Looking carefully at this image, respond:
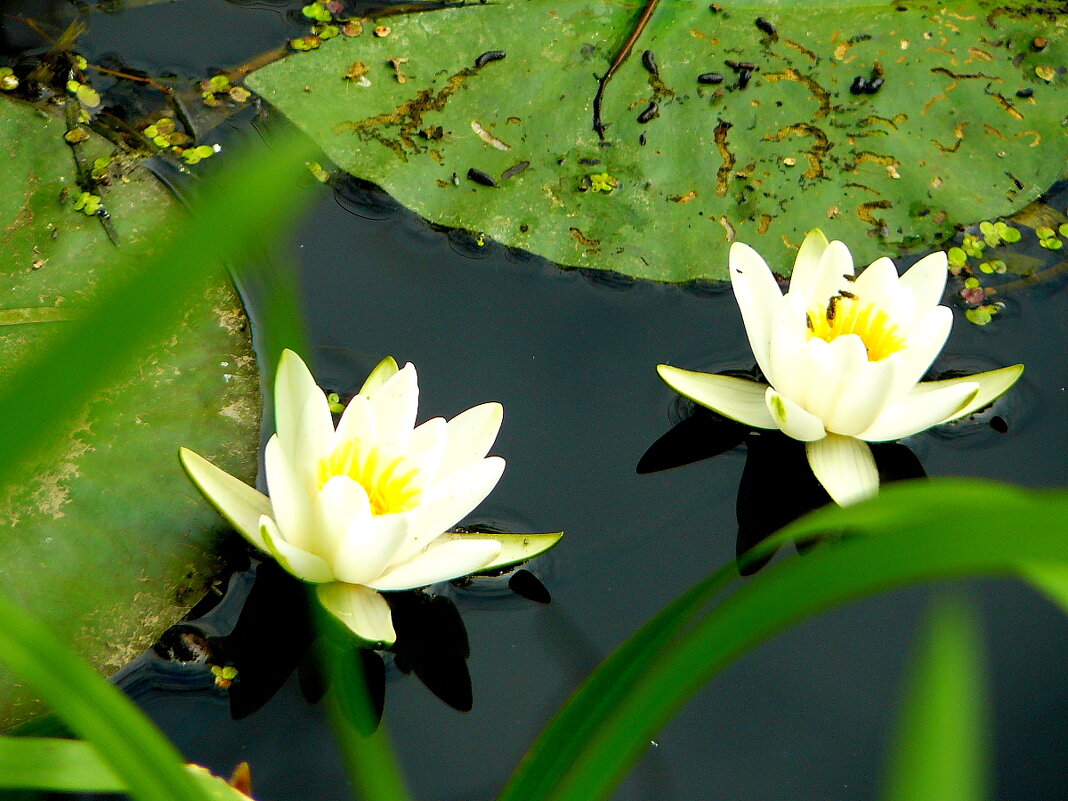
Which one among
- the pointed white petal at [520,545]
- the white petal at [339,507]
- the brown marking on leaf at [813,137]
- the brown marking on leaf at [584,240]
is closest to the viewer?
the white petal at [339,507]

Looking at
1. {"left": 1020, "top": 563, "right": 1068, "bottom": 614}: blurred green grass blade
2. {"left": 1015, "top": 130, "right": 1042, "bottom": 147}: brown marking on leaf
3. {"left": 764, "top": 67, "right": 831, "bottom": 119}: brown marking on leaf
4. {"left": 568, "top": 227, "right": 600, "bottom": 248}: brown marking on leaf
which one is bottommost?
{"left": 568, "top": 227, "right": 600, "bottom": 248}: brown marking on leaf

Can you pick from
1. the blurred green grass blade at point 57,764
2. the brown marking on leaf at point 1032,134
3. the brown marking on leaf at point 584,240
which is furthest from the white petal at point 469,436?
the brown marking on leaf at point 1032,134

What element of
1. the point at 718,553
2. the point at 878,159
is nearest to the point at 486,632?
the point at 718,553

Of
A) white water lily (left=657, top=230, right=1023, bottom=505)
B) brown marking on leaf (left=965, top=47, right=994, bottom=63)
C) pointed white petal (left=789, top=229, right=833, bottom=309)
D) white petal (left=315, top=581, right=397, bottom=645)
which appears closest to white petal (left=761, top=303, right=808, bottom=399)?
white water lily (left=657, top=230, right=1023, bottom=505)

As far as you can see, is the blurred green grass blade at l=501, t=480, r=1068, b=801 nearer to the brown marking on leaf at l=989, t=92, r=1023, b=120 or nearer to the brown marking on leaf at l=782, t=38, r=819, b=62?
the brown marking on leaf at l=782, t=38, r=819, b=62

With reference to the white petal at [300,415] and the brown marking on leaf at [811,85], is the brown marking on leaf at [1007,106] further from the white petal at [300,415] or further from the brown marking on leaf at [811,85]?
the white petal at [300,415]

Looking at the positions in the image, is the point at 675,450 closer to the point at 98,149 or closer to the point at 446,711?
the point at 446,711
